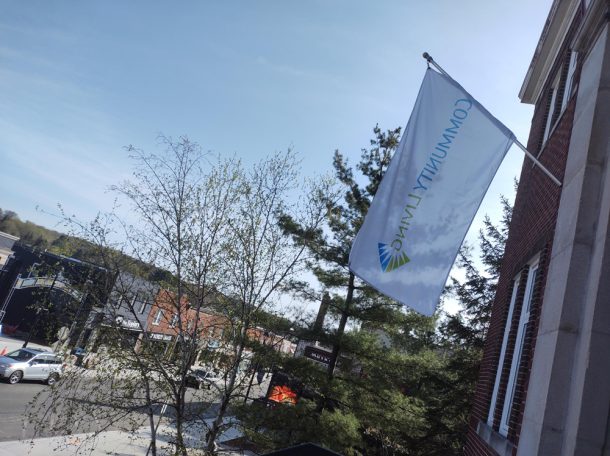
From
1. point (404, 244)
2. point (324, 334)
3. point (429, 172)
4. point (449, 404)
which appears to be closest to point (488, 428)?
point (404, 244)

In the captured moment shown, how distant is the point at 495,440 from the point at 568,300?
8.09 ft

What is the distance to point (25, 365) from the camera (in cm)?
2302

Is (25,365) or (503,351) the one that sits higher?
(503,351)

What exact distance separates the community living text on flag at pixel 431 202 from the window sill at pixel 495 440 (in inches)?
62.6

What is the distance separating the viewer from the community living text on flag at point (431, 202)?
4586mm

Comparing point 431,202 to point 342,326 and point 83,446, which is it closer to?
point 342,326

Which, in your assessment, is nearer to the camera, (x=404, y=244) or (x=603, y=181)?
(x=603, y=181)

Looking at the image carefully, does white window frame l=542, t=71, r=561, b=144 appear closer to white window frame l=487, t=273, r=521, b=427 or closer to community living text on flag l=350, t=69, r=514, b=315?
white window frame l=487, t=273, r=521, b=427

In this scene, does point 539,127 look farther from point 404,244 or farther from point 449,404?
point 449,404

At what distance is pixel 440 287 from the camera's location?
4578 mm

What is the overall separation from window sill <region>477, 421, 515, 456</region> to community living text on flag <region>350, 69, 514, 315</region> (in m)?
1.59

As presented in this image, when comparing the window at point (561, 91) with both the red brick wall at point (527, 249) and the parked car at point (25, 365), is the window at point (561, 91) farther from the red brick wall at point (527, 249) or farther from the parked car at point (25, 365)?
the parked car at point (25, 365)

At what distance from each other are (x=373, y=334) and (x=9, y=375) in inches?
700

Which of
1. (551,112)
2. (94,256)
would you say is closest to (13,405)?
(94,256)
